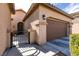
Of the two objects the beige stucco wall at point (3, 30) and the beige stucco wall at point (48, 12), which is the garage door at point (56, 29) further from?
the beige stucco wall at point (3, 30)

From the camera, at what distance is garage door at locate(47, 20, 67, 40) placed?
441cm

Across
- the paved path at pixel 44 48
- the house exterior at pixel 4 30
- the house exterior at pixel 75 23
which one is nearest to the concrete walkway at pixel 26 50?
the paved path at pixel 44 48

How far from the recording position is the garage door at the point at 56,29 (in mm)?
4405

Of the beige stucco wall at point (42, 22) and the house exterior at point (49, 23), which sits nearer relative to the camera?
the house exterior at point (49, 23)

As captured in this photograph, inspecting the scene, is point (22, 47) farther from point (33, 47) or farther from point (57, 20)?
point (57, 20)

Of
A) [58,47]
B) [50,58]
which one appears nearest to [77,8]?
[58,47]

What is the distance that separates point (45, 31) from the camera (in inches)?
204

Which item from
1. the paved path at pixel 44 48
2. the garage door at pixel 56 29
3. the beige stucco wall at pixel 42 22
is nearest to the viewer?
the paved path at pixel 44 48

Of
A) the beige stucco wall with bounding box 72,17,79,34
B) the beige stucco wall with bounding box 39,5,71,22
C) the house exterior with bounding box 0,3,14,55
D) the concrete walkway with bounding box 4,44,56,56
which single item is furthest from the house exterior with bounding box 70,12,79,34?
the house exterior with bounding box 0,3,14,55

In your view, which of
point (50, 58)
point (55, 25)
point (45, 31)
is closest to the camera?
point (50, 58)

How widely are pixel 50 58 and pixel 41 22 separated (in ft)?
7.07

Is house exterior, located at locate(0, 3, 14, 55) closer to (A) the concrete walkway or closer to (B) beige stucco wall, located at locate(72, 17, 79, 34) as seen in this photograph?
(A) the concrete walkway

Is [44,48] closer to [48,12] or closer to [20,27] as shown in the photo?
[20,27]

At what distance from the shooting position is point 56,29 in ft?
15.1
